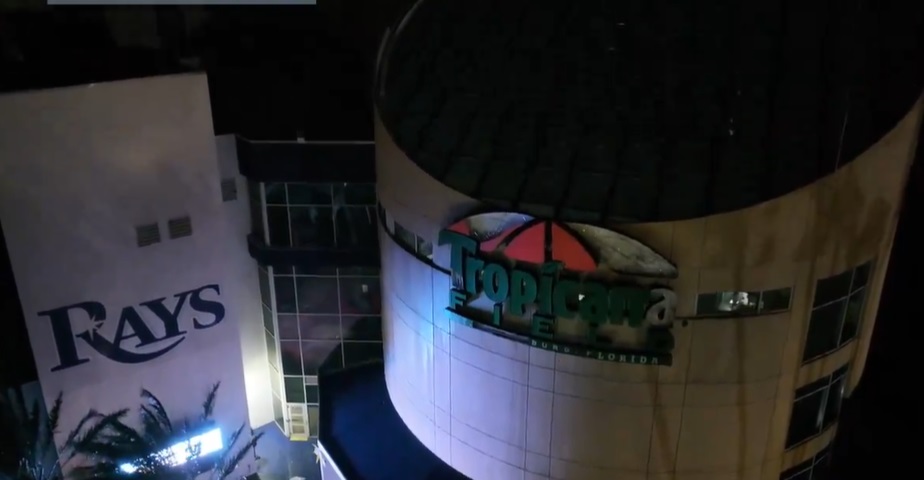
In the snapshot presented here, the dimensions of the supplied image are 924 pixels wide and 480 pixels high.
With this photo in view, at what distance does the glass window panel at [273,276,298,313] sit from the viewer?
2140 centimetres

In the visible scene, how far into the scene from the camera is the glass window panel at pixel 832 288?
1308cm

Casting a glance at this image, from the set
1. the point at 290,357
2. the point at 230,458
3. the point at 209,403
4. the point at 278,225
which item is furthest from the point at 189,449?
the point at 278,225

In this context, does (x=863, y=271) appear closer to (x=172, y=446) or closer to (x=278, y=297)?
(x=278, y=297)

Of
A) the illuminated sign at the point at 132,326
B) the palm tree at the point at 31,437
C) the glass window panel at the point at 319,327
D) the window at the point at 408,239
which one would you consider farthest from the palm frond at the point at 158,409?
the window at the point at 408,239

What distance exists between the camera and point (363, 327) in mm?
21531

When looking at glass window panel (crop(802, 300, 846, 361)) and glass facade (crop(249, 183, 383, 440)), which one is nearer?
glass window panel (crop(802, 300, 846, 361))

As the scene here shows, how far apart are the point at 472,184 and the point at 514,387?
4195 millimetres

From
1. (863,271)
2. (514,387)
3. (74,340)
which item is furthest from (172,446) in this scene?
(863,271)

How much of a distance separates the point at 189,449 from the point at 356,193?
8.43 metres

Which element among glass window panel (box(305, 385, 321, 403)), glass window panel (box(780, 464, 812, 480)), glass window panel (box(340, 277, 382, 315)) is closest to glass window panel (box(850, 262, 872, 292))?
glass window panel (box(780, 464, 812, 480))

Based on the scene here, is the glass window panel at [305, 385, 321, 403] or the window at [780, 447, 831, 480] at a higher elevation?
the window at [780, 447, 831, 480]

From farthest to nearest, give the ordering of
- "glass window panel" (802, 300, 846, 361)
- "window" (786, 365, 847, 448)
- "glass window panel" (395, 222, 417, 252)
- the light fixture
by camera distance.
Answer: the light fixture → "glass window panel" (395, 222, 417, 252) → "window" (786, 365, 847, 448) → "glass window panel" (802, 300, 846, 361)

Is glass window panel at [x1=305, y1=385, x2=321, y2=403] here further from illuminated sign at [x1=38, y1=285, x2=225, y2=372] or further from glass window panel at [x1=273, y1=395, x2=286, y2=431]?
illuminated sign at [x1=38, y1=285, x2=225, y2=372]

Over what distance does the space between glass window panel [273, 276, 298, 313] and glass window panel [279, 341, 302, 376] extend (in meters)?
1.18
